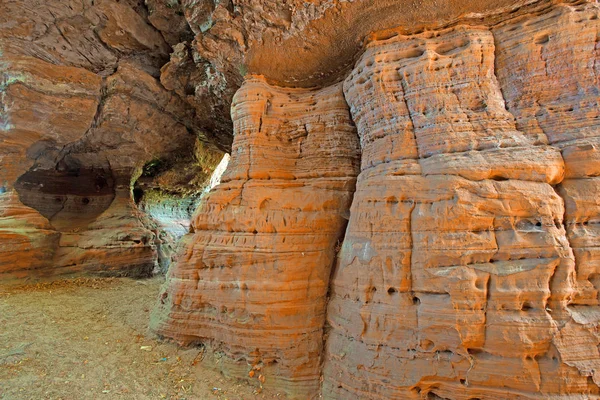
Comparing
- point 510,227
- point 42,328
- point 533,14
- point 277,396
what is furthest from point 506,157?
point 42,328

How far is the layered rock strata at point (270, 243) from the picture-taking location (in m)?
4.11

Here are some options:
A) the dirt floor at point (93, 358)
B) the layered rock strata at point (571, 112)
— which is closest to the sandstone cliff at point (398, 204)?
the layered rock strata at point (571, 112)

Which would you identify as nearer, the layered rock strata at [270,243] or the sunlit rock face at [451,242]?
the sunlit rock face at [451,242]

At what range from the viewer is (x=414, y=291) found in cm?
333

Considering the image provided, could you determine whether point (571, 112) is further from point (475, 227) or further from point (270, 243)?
point (270, 243)

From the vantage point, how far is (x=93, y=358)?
4.22 m

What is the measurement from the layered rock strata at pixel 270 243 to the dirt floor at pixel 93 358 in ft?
1.03

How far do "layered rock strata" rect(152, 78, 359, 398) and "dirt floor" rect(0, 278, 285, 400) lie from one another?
0.31 m

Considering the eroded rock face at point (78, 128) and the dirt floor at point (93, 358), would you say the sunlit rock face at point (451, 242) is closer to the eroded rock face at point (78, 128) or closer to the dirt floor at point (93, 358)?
the dirt floor at point (93, 358)

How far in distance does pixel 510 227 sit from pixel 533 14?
8.83ft

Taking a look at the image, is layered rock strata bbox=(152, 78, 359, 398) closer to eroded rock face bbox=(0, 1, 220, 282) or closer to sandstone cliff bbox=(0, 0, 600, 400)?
sandstone cliff bbox=(0, 0, 600, 400)

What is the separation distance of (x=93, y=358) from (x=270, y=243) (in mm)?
2859

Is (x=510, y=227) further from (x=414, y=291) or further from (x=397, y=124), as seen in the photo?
(x=397, y=124)

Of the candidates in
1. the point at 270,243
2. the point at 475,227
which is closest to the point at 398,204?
the point at 475,227
